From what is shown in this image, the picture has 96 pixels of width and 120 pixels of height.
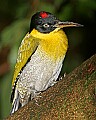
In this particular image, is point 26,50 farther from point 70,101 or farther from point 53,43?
point 70,101

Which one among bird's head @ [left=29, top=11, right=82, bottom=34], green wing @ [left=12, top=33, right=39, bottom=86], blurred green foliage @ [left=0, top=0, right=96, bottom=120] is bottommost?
blurred green foliage @ [left=0, top=0, right=96, bottom=120]

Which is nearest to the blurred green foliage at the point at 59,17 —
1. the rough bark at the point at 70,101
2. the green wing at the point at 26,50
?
the green wing at the point at 26,50

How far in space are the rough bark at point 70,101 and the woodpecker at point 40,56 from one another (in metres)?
0.72

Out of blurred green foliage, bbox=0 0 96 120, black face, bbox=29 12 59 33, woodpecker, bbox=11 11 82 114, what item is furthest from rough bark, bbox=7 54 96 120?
blurred green foliage, bbox=0 0 96 120

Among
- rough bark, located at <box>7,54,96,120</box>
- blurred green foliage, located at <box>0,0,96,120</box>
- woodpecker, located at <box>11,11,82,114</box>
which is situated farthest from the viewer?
blurred green foliage, located at <box>0,0,96,120</box>

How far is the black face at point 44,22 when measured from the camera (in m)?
2.30

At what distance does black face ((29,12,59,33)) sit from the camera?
230 centimetres

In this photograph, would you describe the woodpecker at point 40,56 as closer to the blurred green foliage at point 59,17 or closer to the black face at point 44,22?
the black face at point 44,22

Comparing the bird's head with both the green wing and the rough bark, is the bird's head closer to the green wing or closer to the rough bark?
the green wing

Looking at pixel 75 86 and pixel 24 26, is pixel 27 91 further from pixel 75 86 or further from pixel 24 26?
pixel 75 86

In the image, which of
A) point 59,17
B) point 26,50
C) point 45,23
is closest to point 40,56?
point 26,50

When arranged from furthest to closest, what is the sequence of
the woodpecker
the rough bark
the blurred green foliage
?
the blurred green foliage
the woodpecker
the rough bark

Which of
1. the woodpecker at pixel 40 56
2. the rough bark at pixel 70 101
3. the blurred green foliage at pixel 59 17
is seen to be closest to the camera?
the rough bark at pixel 70 101

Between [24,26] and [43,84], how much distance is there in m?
0.84
